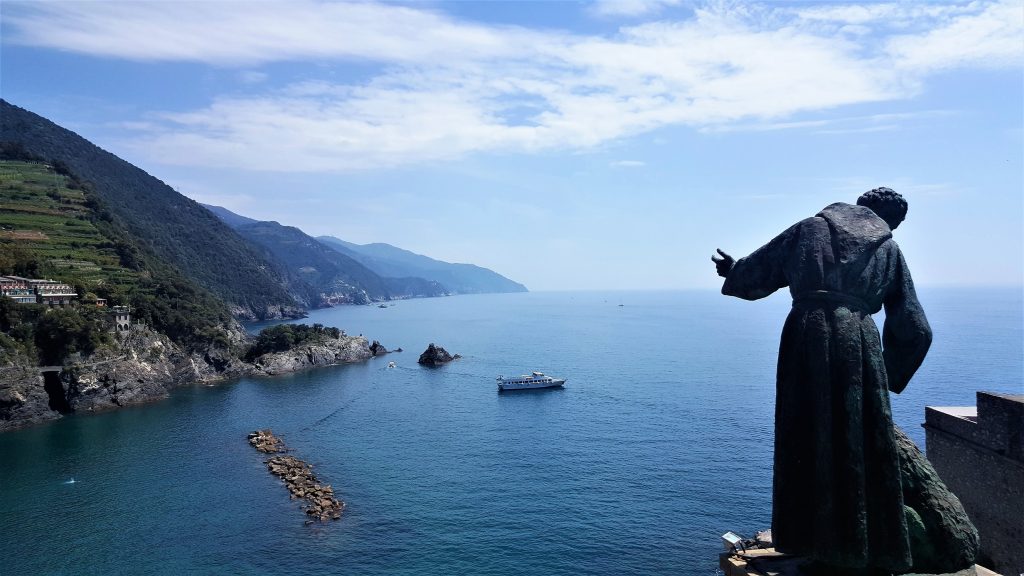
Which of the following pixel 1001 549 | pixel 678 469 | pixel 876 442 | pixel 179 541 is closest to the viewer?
pixel 876 442

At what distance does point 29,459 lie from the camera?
45125 millimetres

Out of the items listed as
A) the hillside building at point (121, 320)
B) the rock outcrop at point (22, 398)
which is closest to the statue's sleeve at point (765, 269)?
the rock outcrop at point (22, 398)

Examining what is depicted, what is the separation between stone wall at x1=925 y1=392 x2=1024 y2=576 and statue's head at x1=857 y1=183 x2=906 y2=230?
48.2 ft

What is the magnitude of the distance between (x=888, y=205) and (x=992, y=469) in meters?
16.3

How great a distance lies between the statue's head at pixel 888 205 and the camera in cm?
744

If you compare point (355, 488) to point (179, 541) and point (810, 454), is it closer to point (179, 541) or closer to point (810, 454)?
point (179, 541)

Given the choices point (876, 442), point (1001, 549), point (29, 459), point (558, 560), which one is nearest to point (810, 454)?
point (876, 442)

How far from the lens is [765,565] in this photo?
700cm

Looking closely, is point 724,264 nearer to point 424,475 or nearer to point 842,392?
point 842,392

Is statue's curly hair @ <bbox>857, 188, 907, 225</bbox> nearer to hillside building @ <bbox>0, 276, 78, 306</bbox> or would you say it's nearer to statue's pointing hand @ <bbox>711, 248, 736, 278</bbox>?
statue's pointing hand @ <bbox>711, 248, 736, 278</bbox>

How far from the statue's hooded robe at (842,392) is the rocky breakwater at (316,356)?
8644cm

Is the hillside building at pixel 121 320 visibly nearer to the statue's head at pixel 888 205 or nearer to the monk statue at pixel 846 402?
the monk statue at pixel 846 402

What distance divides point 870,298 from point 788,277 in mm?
835

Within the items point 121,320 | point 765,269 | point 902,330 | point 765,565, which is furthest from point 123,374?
point 902,330
